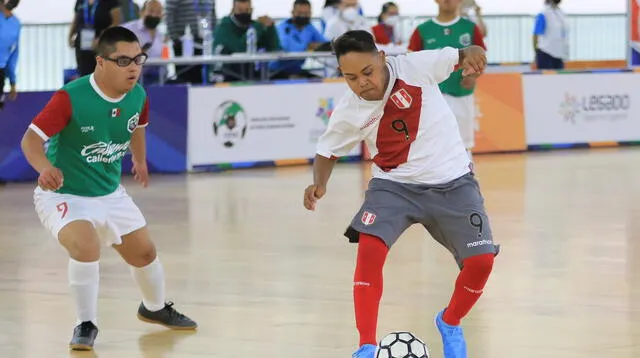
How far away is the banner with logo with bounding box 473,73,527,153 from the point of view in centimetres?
1727

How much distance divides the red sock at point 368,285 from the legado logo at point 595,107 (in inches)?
487

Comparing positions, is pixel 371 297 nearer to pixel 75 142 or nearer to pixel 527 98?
pixel 75 142

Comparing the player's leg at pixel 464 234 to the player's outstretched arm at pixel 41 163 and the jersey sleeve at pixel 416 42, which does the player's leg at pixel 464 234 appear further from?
the jersey sleeve at pixel 416 42

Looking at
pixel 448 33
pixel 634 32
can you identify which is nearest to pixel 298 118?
pixel 448 33

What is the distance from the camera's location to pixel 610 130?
1814cm

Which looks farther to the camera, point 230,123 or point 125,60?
point 230,123

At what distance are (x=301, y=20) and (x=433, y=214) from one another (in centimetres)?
1185

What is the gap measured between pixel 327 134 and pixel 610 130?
1268 centimetres

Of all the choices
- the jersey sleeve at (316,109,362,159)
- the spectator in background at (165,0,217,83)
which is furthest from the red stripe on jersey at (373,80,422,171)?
the spectator in background at (165,0,217,83)

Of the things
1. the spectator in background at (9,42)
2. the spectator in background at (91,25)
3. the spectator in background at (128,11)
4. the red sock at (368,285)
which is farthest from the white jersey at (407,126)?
the spectator in background at (128,11)

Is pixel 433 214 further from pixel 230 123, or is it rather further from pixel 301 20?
pixel 301 20

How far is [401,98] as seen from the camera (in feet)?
19.6

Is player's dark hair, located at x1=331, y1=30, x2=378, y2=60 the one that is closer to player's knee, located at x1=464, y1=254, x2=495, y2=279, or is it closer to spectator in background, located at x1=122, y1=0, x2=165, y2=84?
player's knee, located at x1=464, y1=254, x2=495, y2=279

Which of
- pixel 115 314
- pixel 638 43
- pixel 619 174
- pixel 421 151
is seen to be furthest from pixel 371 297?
pixel 638 43
